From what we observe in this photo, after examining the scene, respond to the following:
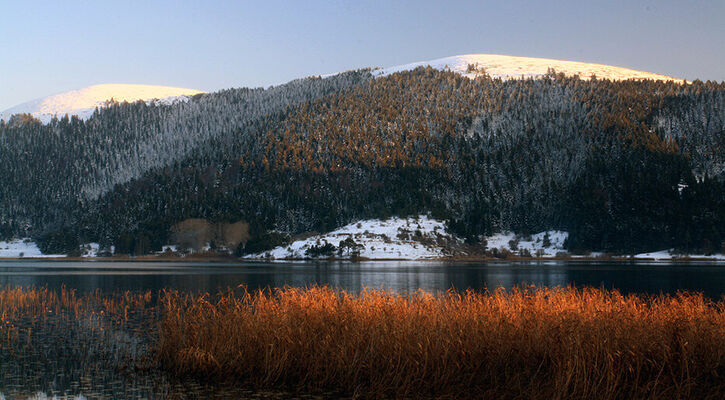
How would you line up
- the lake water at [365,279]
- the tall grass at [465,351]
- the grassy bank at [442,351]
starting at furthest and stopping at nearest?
the lake water at [365,279]
the grassy bank at [442,351]
the tall grass at [465,351]

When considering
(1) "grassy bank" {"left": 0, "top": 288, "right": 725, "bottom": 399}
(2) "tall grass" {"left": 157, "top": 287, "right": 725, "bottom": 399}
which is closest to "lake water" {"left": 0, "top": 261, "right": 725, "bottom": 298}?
(1) "grassy bank" {"left": 0, "top": 288, "right": 725, "bottom": 399}

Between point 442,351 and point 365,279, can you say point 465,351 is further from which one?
point 365,279

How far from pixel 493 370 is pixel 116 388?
13785 millimetres

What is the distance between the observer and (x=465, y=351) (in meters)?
23.0

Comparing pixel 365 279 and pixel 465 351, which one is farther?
pixel 365 279

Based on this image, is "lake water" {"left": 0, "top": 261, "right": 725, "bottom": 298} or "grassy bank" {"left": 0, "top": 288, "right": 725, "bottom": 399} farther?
"lake water" {"left": 0, "top": 261, "right": 725, "bottom": 298}

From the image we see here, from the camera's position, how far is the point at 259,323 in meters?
25.4

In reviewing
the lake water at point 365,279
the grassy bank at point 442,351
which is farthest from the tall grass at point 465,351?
the lake water at point 365,279

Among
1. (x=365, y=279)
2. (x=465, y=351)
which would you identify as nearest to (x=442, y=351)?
(x=465, y=351)

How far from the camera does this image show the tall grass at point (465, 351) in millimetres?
20781

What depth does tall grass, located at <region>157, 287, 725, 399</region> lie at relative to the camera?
20781 millimetres

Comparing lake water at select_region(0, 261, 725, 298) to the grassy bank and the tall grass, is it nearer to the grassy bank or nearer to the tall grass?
the grassy bank

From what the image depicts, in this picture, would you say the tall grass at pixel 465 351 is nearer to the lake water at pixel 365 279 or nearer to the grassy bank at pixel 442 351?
the grassy bank at pixel 442 351

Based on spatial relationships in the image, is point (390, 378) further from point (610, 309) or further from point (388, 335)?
point (610, 309)
